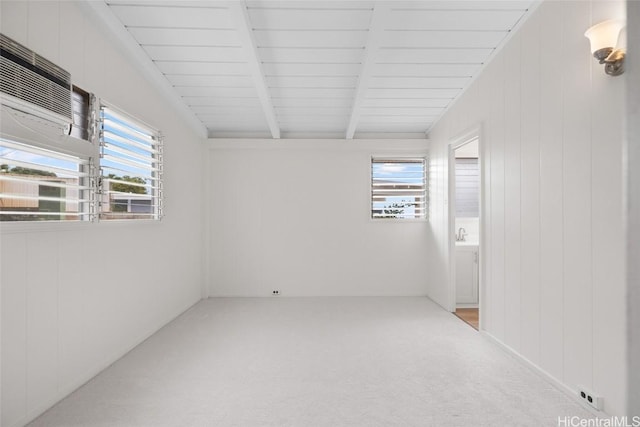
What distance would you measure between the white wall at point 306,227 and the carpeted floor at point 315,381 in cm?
143

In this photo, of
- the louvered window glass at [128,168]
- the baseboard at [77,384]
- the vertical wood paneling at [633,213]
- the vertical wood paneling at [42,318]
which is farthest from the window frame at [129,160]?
the vertical wood paneling at [633,213]

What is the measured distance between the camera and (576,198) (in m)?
2.26

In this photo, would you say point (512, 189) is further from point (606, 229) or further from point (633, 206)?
point (633, 206)

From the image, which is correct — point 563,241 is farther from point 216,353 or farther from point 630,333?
point 216,353

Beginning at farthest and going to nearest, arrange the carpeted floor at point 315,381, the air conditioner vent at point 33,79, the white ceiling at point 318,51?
the white ceiling at point 318,51 → the carpeted floor at point 315,381 → the air conditioner vent at point 33,79

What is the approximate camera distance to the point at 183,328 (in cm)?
386

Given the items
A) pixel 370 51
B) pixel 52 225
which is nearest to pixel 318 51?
pixel 370 51

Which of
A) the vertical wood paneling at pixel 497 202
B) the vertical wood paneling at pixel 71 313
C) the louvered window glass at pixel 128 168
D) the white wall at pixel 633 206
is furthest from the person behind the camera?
the vertical wood paneling at pixel 497 202

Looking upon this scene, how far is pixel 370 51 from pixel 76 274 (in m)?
2.85

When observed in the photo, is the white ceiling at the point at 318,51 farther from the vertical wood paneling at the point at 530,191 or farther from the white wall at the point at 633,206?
the white wall at the point at 633,206

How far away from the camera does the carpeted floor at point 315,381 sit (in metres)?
2.12

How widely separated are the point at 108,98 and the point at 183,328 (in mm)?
2356

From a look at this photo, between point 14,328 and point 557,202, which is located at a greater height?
point 557,202

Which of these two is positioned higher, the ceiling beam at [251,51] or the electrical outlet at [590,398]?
the ceiling beam at [251,51]
